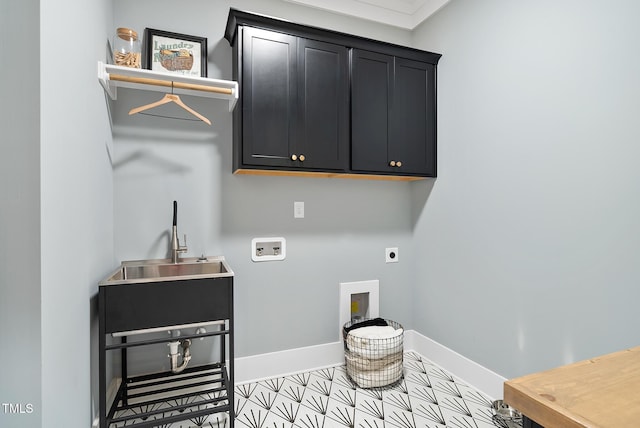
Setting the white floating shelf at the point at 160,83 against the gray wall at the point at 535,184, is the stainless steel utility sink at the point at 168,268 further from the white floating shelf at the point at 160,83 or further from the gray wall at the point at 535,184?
the gray wall at the point at 535,184

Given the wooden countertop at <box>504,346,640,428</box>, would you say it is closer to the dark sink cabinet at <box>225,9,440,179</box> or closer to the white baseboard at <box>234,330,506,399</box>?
the white baseboard at <box>234,330,506,399</box>

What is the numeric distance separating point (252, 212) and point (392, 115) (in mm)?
1171

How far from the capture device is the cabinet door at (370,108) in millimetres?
2158

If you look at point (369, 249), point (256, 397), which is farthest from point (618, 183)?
point (256, 397)

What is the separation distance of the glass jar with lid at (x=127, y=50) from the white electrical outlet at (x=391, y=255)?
204 centimetres

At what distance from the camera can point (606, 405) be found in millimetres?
631

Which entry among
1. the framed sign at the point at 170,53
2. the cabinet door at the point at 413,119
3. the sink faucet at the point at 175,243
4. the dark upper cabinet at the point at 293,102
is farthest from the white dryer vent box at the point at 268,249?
the framed sign at the point at 170,53

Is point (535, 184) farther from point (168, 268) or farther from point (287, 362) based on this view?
point (168, 268)

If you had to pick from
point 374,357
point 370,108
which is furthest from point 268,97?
point 374,357

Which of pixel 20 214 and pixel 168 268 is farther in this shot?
pixel 168 268

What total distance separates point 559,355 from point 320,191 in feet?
5.45

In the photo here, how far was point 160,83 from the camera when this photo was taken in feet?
5.78

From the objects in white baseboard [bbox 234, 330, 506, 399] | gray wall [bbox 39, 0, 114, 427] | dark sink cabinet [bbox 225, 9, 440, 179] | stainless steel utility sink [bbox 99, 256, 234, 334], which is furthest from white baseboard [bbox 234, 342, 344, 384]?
dark sink cabinet [bbox 225, 9, 440, 179]

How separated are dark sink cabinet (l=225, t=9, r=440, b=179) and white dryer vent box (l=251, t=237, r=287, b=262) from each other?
1.57 feet
